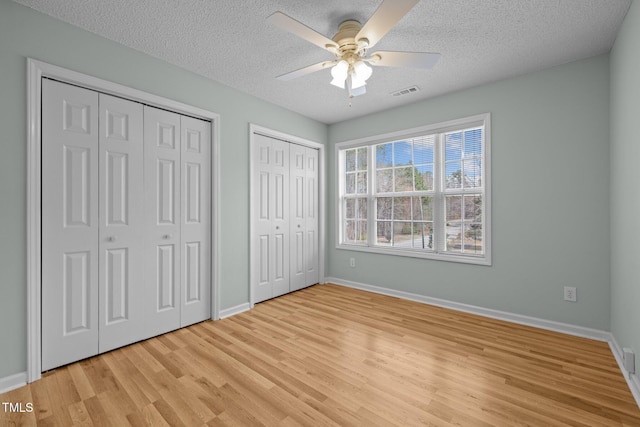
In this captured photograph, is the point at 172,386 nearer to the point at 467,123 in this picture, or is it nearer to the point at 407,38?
the point at 407,38

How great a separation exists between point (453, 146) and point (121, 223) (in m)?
3.63

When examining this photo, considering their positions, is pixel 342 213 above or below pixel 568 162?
below

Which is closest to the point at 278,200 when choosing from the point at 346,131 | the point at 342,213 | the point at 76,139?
the point at 342,213

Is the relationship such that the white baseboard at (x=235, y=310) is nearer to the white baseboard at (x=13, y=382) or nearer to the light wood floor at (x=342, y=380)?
the light wood floor at (x=342, y=380)

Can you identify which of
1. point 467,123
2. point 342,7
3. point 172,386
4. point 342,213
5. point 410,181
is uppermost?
point 342,7

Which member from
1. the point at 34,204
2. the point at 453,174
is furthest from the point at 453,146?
the point at 34,204

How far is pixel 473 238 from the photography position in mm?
3379

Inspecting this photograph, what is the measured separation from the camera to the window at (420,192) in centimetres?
335

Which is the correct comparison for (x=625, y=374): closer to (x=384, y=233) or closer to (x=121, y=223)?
(x=384, y=233)

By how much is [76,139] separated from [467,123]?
150 inches

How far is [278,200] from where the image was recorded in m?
3.94

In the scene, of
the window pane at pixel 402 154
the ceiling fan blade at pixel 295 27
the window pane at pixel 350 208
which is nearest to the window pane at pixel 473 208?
the window pane at pixel 402 154

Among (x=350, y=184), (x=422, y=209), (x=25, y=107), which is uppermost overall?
(x=25, y=107)

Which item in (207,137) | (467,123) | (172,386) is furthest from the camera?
(467,123)
